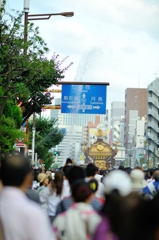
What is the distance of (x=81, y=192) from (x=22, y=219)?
2540 mm

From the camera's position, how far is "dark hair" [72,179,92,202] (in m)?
7.33

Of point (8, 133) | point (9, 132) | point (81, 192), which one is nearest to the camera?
point (81, 192)

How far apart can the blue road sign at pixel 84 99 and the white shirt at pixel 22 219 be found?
117ft

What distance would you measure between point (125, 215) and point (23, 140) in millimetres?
34926

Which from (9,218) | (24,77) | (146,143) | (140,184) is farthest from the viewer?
(146,143)

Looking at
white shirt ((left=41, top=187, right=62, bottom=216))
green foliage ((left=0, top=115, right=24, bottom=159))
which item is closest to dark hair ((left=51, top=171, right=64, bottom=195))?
white shirt ((left=41, top=187, right=62, bottom=216))

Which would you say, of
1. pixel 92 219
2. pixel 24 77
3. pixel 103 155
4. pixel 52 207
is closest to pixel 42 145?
pixel 103 155

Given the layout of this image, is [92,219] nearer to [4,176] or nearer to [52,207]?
[4,176]

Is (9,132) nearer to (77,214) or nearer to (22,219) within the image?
(77,214)

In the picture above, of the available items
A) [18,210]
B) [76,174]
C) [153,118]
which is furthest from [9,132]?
[153,118]

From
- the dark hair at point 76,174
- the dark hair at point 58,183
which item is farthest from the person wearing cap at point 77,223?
the dark hair at point 58,183

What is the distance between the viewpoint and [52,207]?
11.9m

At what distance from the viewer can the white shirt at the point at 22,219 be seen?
4.85 metres

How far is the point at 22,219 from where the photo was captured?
192 inches
